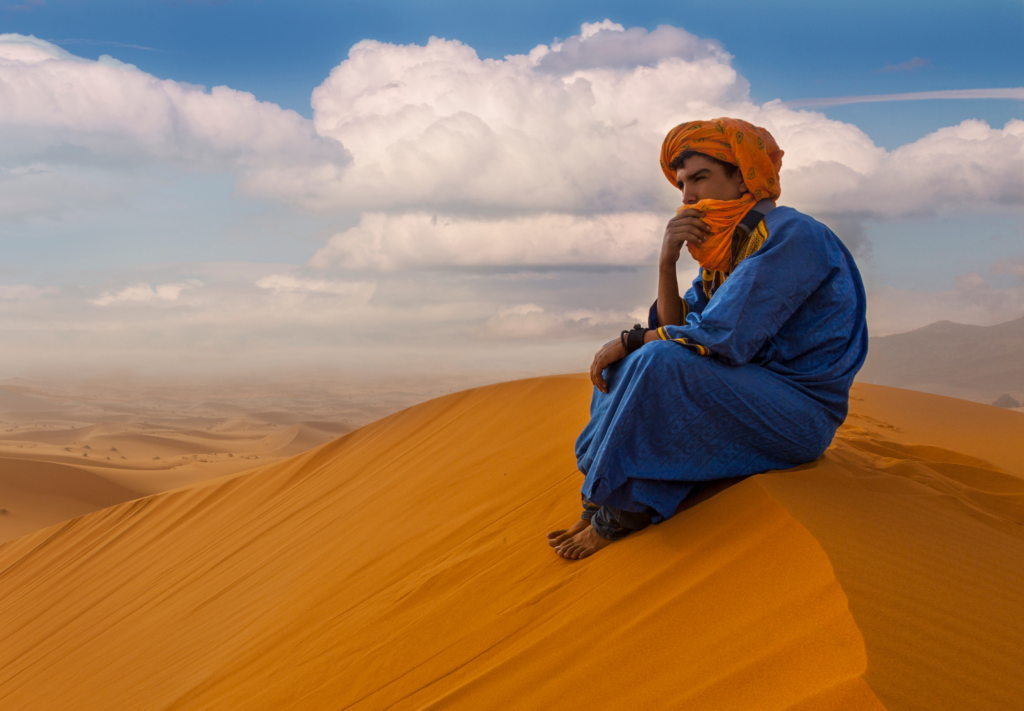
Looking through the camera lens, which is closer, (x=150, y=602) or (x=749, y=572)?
(x=749, y=572)

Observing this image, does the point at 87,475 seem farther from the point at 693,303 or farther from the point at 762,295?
the point at 762,295

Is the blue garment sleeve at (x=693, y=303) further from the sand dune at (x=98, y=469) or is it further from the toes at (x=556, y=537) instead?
the sand dune at (x=98, y=469)

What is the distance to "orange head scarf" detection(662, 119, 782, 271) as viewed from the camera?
106 inches

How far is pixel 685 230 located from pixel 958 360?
2919 inches

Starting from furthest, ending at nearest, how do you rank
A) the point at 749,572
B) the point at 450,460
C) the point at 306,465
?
1. the point at 306,465
2. the point at 450,460
3. the point at 749,572

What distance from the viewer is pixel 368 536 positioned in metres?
4.58

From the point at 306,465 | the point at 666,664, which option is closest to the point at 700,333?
the point at 666,664

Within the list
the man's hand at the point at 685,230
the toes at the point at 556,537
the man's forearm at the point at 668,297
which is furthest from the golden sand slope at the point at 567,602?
the man's hand at the point at 685,230

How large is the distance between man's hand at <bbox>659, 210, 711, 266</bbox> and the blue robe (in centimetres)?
28

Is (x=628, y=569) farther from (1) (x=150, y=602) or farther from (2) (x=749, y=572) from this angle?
(1) (x=150, y=602)

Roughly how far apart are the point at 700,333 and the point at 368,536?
3.09m

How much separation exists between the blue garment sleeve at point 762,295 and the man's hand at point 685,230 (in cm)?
33

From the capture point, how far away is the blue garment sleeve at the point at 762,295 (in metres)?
2.32

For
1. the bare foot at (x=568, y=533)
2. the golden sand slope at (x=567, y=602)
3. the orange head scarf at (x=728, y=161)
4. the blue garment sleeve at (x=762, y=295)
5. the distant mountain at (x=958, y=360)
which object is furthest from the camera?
the distant mountain at (x=958, y=360)
